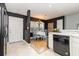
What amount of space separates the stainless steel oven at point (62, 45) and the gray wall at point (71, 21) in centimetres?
462

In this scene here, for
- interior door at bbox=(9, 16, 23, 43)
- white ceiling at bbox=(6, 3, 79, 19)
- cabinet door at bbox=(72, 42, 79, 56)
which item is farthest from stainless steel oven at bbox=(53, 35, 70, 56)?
interior door at bbox=(9, 16, 23, 43)

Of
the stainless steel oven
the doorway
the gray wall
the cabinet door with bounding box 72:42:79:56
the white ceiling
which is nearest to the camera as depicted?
the cabinet door with bounding box 72:42:79:56

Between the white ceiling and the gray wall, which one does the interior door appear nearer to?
the white ceiling

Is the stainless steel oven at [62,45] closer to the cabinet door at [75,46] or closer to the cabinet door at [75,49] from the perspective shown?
the cabinet door at [75,46]

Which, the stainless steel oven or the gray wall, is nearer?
the stainless steel oven

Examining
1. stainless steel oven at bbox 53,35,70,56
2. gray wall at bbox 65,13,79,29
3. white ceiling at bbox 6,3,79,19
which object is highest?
white ceiling at bbox 6,3,79,19

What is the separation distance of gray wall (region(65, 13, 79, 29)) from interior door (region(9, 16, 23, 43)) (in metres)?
4.02

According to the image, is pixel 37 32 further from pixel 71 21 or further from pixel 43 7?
pixel 43 7

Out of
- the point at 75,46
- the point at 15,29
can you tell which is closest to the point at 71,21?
the point at 15,29

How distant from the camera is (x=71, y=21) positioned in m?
8.75

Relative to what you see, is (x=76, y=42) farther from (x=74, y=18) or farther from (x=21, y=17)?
(x=21, y=17)

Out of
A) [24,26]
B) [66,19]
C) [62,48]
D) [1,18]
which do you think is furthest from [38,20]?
[1,18]

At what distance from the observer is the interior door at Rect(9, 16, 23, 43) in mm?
7816

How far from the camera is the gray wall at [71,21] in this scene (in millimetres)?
8312
